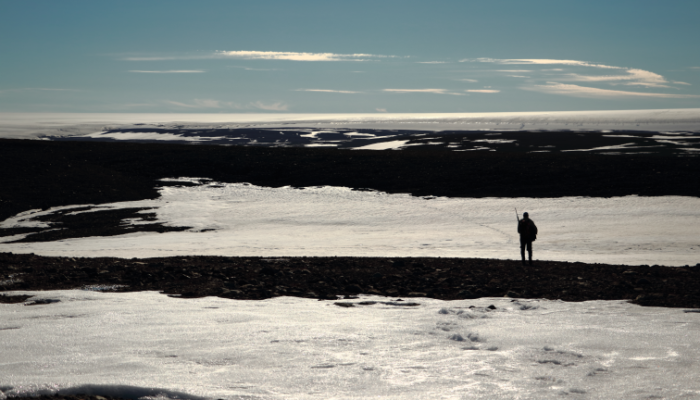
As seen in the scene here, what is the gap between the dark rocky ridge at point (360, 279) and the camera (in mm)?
13133

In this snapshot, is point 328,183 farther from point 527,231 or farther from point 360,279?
point 360,279

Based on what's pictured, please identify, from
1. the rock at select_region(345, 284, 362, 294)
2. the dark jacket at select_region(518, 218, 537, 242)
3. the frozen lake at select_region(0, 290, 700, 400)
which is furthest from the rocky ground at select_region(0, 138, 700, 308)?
the frozen lake at select_region(0, 290, 700, 400)

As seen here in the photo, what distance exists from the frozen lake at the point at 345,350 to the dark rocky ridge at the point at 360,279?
4.49 feet

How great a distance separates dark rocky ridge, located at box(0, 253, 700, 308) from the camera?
43.1 ft

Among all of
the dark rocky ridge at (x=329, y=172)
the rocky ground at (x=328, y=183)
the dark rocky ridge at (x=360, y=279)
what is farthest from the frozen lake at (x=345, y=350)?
the dark rocky ridge at (x=329, y=172)

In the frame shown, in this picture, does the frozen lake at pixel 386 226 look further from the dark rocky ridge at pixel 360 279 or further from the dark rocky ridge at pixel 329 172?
the dark rocky ridge at pixel 360 279

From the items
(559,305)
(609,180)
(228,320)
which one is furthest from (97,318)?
(609,180)

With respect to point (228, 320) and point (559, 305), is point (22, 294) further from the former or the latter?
point (559, 305)

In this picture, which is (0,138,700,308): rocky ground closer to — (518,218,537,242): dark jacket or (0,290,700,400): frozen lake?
(518,218,537,242): dark jacket

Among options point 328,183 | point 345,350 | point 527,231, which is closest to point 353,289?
point 345,350

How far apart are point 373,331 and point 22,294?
7.57 meters

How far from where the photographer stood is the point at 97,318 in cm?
1005

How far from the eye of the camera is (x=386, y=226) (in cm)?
3075

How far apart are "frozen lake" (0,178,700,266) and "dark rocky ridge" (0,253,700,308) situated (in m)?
3.94
